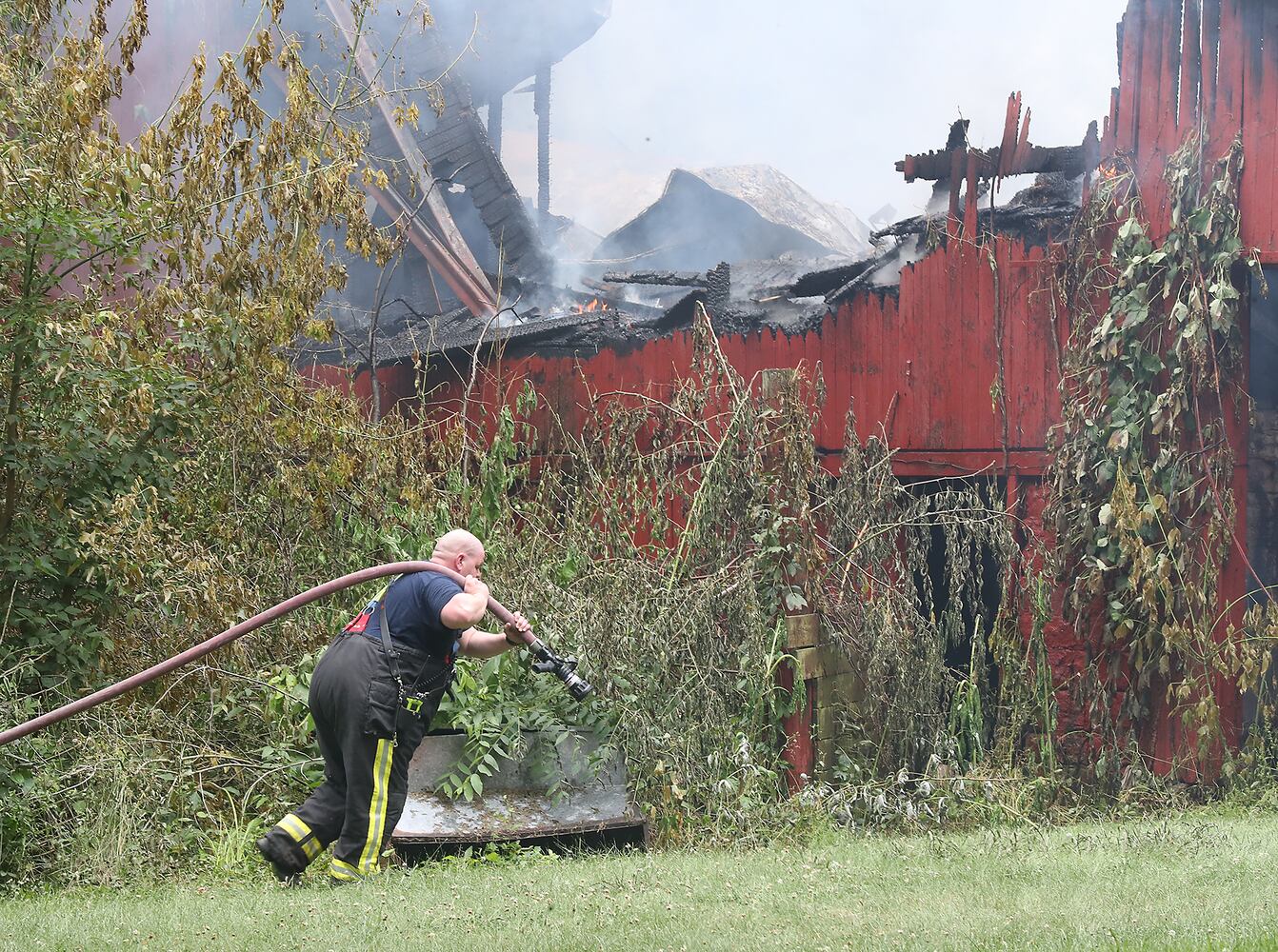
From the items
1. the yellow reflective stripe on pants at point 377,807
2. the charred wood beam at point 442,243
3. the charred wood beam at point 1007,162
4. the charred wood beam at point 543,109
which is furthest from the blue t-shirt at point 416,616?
the charred wood beam at point 543,109

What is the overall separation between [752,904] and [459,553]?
2098 millimetres

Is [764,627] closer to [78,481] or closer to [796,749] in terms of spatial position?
[796,749]

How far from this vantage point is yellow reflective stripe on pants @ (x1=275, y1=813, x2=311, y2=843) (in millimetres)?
5664

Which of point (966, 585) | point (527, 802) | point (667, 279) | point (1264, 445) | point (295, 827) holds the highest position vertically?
point (667, 279)

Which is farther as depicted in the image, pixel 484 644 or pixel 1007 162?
pixel 1007 162

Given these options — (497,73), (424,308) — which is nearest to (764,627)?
(424,308)

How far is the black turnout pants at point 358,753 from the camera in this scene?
18.5 ft

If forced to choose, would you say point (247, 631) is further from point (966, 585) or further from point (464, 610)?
point (966, 585)

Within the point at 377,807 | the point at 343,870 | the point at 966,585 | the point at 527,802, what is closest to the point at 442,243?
the point at 966,585

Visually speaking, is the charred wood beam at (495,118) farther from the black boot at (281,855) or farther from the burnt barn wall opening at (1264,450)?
the black boot at (281,855)

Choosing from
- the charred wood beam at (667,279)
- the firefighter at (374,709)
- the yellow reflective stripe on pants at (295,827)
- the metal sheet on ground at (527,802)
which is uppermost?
the charred wood beam at (667,279)

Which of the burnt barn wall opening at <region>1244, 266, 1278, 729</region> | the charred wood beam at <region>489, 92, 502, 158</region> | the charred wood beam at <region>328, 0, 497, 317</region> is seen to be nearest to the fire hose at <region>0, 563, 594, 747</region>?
the burnt barn wall opening at <region>1244, 266, 1278, 729</region>

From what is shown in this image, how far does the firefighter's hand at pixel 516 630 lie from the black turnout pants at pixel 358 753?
0.46 metres

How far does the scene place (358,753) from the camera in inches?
223
